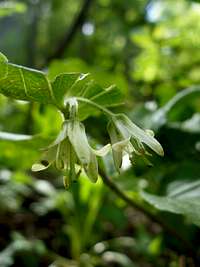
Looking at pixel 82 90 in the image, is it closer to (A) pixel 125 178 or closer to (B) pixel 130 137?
(B) pixel 130 137

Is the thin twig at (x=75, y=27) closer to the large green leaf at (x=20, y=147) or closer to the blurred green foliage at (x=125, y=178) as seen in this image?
the blurred green foliage at (x=125, y=178)

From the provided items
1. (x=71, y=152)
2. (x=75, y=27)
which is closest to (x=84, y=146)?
(x=71, y=152)

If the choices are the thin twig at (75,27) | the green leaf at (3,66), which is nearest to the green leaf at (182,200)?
the green leaf at (3,66)

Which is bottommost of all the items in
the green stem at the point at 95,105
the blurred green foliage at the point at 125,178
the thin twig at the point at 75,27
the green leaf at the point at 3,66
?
the blurred green foliage at the point at 125,178

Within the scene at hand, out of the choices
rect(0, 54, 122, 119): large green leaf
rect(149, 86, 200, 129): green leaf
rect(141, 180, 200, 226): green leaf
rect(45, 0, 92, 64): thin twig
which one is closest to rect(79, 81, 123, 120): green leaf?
rect(0, 54, 122, 119): large green leaf

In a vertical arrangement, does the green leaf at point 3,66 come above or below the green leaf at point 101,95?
above

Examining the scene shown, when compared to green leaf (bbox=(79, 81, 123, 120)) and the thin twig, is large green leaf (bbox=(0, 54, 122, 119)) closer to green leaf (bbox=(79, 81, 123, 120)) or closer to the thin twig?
green leaf (bbox=(79, 81, 123, 120))

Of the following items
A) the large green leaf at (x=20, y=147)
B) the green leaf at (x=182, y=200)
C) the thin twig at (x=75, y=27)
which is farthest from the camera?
the thin twig at (x=75, y=27)

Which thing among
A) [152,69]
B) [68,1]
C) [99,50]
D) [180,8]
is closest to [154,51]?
[152,69]

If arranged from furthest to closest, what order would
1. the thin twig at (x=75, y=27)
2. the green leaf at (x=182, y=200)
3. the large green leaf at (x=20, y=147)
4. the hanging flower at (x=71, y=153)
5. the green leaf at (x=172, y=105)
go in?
the thin twig at (x=75, y=27), the green leaf at (x=172, y=105), the large green leaf at (x=20, y=147), the green leaf at (x=182, y=200), the hanging flower at (x=71, y=153)
